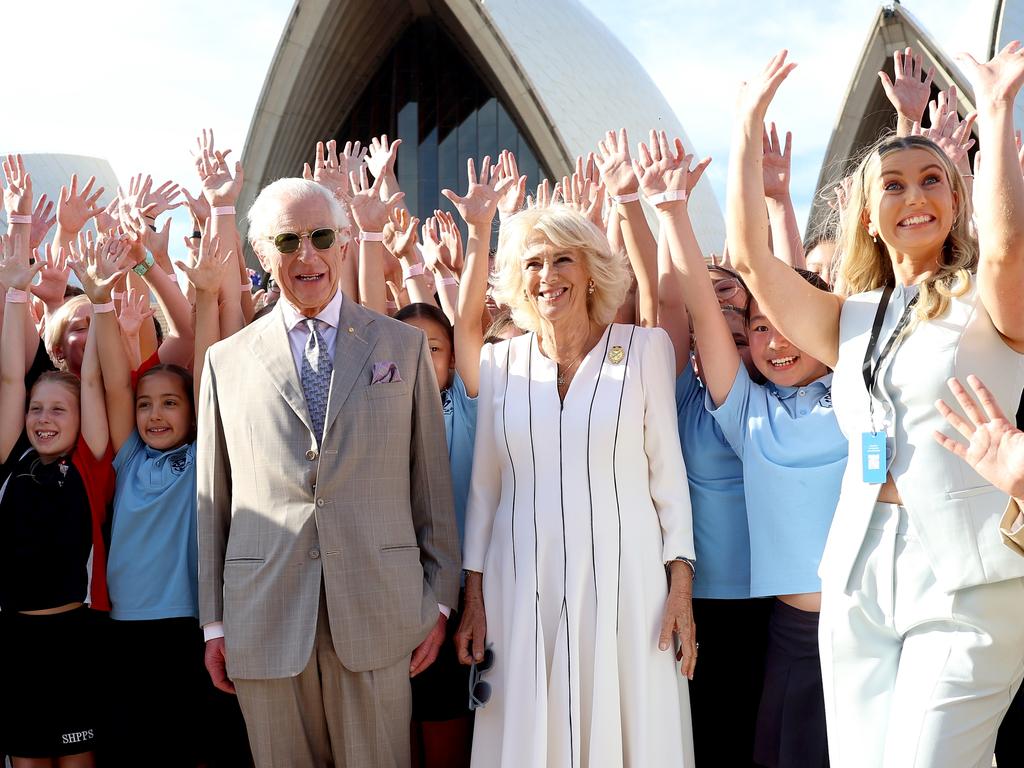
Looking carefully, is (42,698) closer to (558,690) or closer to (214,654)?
(214,654)

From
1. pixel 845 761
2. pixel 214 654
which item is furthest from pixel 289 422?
pixel 845 761

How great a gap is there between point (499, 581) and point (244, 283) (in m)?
2.28

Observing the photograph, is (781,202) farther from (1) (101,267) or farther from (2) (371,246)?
(1) (101,267)

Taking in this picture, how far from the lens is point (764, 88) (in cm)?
210

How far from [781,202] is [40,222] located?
292cm

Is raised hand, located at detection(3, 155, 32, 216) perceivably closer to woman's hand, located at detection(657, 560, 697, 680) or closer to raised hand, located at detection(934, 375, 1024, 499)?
woman's hand, located at detection(657, 560, 697, 680)

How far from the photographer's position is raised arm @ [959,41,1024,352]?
1.76 metres

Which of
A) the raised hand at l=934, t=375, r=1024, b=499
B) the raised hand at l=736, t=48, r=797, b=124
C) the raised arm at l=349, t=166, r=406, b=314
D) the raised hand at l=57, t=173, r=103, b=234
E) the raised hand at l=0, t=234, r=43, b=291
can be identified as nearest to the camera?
the raised hand at l=934, t=375, r=1024, b=499

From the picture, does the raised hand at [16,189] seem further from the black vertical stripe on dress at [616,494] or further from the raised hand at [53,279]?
the black vertical stripe on dress at [616,494]

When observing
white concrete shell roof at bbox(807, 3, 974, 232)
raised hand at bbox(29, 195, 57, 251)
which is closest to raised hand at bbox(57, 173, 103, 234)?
raised hand at bbox(29, 195, 57, 251)

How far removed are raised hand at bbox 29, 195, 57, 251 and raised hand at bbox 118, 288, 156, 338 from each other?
37cm

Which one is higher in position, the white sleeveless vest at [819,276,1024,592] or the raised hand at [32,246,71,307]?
the raised hand at [32,246,71,307]

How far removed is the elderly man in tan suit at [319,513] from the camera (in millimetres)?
2342

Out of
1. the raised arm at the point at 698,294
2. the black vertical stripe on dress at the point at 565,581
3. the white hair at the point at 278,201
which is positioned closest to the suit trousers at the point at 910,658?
the black vertical stripe on dress at the point at 565,581
